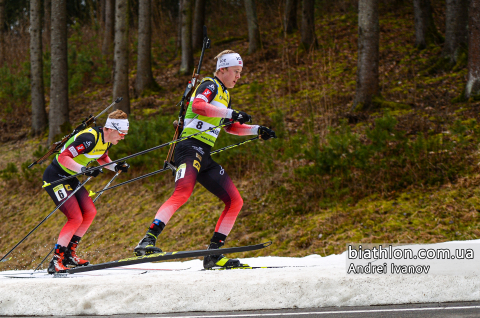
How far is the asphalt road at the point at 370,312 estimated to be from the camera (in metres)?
3.99

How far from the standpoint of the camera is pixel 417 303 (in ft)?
14.3

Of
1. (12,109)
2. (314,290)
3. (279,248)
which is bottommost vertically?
(12,109)

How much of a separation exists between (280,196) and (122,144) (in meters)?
4.81

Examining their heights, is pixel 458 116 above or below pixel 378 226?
above

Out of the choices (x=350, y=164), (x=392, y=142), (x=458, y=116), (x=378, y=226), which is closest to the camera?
(x=378, y=226)

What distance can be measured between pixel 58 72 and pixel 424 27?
41.2 feet

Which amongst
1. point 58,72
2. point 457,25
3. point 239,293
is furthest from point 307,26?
point 239,293

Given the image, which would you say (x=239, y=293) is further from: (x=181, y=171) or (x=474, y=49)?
(x=474, y=49)

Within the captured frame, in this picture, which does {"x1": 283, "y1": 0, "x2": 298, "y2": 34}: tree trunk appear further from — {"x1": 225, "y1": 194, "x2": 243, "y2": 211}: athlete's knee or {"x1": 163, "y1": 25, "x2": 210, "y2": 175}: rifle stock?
{"x1": 225, "y1": 194, "x2": 243, "y2": 211}: athlete's knee

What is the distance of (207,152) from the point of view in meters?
5.73

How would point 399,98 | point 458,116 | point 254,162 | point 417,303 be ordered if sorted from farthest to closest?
point 399,98, point 254,162, point 458,116, point 417,303

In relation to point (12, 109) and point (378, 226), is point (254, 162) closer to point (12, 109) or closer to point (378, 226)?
point (378, 226)

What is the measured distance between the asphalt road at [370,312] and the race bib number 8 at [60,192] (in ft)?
8.57

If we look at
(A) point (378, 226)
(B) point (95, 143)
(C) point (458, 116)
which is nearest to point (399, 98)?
(C) point (458, 116)
